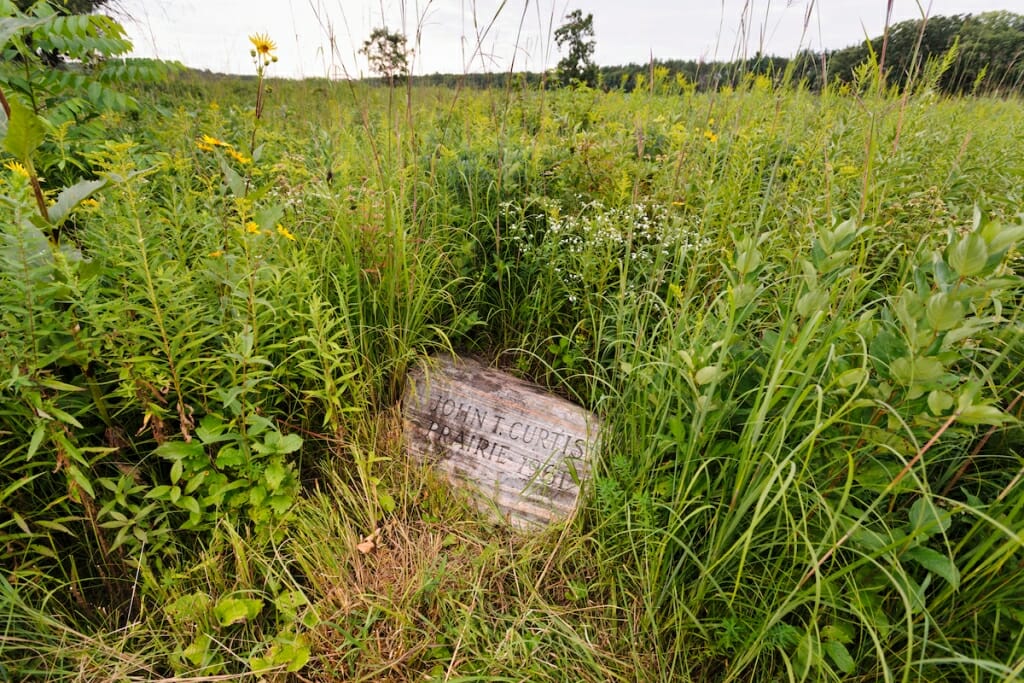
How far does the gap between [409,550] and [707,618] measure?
998 millimetres

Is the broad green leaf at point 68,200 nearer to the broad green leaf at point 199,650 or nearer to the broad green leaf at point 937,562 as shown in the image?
the broad green leaf at point 199,650

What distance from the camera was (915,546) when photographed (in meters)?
1.19

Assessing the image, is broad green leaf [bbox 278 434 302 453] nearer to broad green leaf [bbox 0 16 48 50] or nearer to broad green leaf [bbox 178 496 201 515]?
broad green leaf [bbox 178 496 201 515]

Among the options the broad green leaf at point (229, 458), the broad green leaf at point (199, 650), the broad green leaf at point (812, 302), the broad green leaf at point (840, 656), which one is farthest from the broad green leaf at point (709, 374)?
the broad green leaf at point (199, 650)

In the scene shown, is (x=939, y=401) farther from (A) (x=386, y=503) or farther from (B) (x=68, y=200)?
(B) (x=68, y=200)

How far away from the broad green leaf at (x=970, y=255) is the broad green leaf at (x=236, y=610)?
2.09 meters

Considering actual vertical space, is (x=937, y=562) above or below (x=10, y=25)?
below

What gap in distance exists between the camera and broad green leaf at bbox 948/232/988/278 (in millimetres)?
1050

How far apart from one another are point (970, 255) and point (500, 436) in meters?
1.65

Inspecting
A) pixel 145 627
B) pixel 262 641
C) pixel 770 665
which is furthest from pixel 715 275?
pixel 145 627

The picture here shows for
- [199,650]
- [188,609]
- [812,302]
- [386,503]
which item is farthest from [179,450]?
[812,302]

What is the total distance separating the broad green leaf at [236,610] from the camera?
150cm

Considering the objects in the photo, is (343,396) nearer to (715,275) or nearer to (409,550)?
(409,550)

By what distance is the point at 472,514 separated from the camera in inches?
75.5
